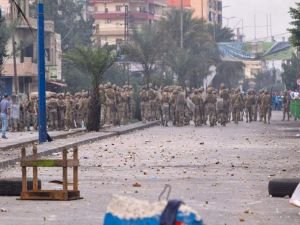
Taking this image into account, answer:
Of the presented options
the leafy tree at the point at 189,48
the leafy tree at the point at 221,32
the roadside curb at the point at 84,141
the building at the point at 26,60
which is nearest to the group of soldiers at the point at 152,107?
the roadside curb at the point at 84,141

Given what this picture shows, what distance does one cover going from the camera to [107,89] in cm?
5953

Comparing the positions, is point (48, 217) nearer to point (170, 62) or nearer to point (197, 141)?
point (197, 141)

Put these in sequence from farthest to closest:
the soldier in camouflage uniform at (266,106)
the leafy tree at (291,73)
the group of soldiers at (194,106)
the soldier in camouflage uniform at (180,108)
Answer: the leafy tree at (291,73)
the soldier in camouflage uniform at (266,106)
the group of soldiers at (194,106)
the soldier in camouflage uniform at (180,108)

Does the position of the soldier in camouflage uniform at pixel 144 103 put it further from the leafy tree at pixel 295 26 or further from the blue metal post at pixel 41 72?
the blue metal post at pixel 41 72

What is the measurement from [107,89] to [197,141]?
20.6 m

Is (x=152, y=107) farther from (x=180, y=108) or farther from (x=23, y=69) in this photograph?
(x=23, y=69)

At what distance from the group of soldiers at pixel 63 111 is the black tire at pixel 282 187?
3619 centimetres

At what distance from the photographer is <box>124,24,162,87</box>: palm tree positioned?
3248 inches

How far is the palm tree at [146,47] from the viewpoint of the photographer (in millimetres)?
82494

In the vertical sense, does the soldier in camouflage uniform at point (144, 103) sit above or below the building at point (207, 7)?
below

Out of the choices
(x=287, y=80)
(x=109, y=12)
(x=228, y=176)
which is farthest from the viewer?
(x=109, y=12)

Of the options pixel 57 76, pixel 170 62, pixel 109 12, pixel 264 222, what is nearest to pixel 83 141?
pixel 264 222

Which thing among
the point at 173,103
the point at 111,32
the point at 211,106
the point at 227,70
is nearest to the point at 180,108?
the point at 173,103

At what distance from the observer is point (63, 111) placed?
186ft
